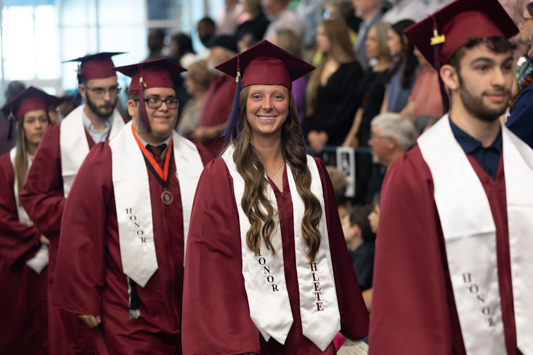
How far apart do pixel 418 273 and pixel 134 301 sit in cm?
192

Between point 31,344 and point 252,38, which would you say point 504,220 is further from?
point 252,38

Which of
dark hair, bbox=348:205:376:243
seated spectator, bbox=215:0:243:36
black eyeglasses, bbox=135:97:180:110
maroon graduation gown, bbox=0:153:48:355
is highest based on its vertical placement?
seated spectator, bbox=215:0:243:36

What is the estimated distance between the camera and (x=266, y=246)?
9.91ft

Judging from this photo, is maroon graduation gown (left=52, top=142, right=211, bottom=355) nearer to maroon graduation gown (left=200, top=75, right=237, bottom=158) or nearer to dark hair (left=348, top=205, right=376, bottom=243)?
dark hair (left=348, top=205, right=376, bottom=243)

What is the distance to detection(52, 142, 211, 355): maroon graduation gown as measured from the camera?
379 centimetres

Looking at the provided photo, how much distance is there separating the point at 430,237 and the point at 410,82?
403cm

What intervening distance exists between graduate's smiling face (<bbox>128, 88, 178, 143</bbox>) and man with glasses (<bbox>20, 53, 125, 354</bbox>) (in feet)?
2.50

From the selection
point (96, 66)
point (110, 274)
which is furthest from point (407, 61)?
point (110, 274)

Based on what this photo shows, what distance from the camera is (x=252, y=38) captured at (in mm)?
8578

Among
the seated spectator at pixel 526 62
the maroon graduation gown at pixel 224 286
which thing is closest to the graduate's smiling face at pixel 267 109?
the maroon graduation gown at pixel 224 286

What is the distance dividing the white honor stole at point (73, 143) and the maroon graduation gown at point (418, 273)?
2.83 metres

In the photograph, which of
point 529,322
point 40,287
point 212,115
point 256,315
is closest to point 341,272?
point 256,315

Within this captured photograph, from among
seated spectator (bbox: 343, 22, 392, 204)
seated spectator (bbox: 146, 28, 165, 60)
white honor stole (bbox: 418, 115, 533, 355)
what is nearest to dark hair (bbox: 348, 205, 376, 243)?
seated spectator (bbox: 343, 22, 392, 204)

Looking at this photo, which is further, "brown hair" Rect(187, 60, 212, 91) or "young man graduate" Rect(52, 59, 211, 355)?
"brown hair" Rect(187, 60, 212, 91)
